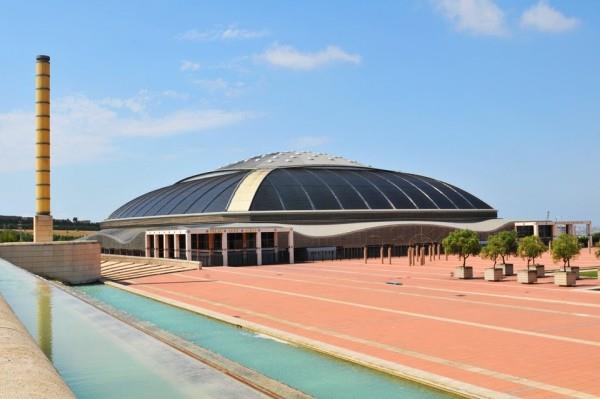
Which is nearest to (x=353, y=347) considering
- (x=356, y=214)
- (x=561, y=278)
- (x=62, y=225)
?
(x=561, y=278)

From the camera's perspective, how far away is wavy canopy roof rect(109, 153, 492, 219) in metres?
61.6

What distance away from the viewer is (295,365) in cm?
1423

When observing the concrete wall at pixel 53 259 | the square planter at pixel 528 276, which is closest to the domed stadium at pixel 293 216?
the concrete wall at pixel 53 259

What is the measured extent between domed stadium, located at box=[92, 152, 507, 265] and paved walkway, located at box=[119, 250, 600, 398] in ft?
54.4

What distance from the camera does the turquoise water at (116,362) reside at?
24.2ft

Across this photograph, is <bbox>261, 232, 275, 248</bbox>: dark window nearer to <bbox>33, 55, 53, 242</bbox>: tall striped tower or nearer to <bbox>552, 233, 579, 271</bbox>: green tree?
<bbox>33, 55, 53, 242</bbox>: tall striped tower

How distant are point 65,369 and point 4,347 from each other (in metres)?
0.92

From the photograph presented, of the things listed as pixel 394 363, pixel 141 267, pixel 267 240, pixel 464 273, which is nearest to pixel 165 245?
pixel 141 267

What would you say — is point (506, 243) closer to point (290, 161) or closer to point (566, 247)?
point (566, 247)

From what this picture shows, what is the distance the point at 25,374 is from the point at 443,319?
15.3 metres

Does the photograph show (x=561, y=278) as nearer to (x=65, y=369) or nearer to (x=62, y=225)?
(x=65, y=369)

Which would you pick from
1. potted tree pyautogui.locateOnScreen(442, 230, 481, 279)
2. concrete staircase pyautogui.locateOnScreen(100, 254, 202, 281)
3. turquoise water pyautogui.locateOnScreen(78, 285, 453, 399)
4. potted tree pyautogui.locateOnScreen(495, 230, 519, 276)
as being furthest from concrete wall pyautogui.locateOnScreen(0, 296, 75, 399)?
concrete staircase pyautogui.locateOnScreen(100, 254, 202, 281)

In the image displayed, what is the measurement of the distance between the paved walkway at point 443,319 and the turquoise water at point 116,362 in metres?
6.01

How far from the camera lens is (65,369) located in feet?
29.5
